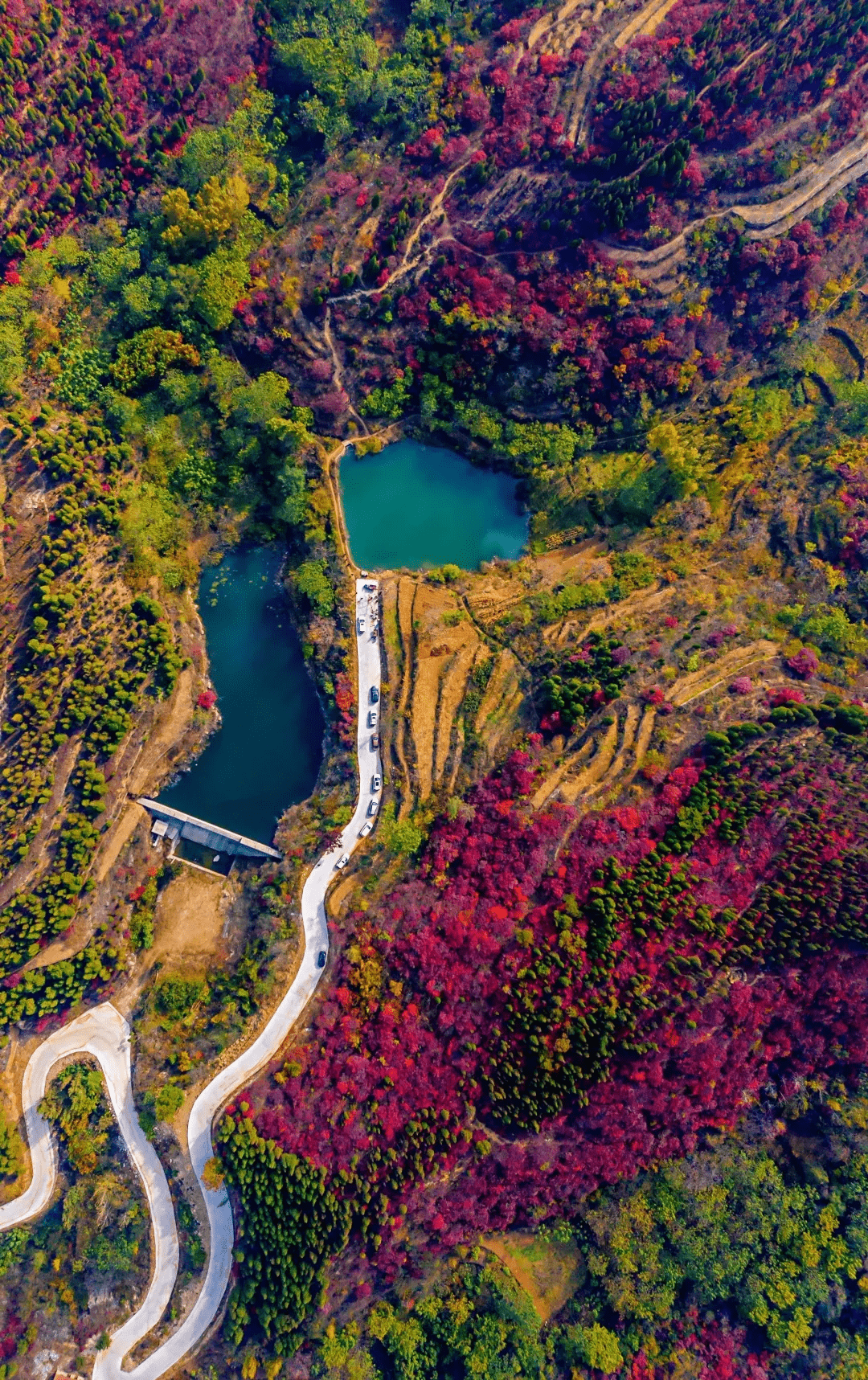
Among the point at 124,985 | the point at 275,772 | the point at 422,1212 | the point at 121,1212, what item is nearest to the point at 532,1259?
the point at 422,1212

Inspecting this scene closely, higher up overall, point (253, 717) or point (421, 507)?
point (421, 507)

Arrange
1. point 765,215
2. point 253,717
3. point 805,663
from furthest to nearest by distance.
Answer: point 253,717 < point 765,215 < point 805,663

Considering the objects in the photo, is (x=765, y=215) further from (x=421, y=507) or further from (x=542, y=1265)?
(x=542, y=1265)

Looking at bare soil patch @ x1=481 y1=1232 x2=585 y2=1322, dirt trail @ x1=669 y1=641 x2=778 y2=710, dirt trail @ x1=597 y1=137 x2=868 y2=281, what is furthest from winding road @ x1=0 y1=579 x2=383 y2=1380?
dirt trail @ x1=597 y1=137 x2=868 y2=281

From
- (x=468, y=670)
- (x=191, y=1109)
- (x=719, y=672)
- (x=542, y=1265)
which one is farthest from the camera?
(x=468, y=670)

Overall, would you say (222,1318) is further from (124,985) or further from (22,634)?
(22,634)

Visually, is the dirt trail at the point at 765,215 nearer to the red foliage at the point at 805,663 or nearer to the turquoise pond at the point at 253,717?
the red foliage at the point at 805,663

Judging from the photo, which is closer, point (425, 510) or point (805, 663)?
point (805, 663)

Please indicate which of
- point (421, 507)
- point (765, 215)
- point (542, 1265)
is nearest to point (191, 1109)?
point (542, 1265)
